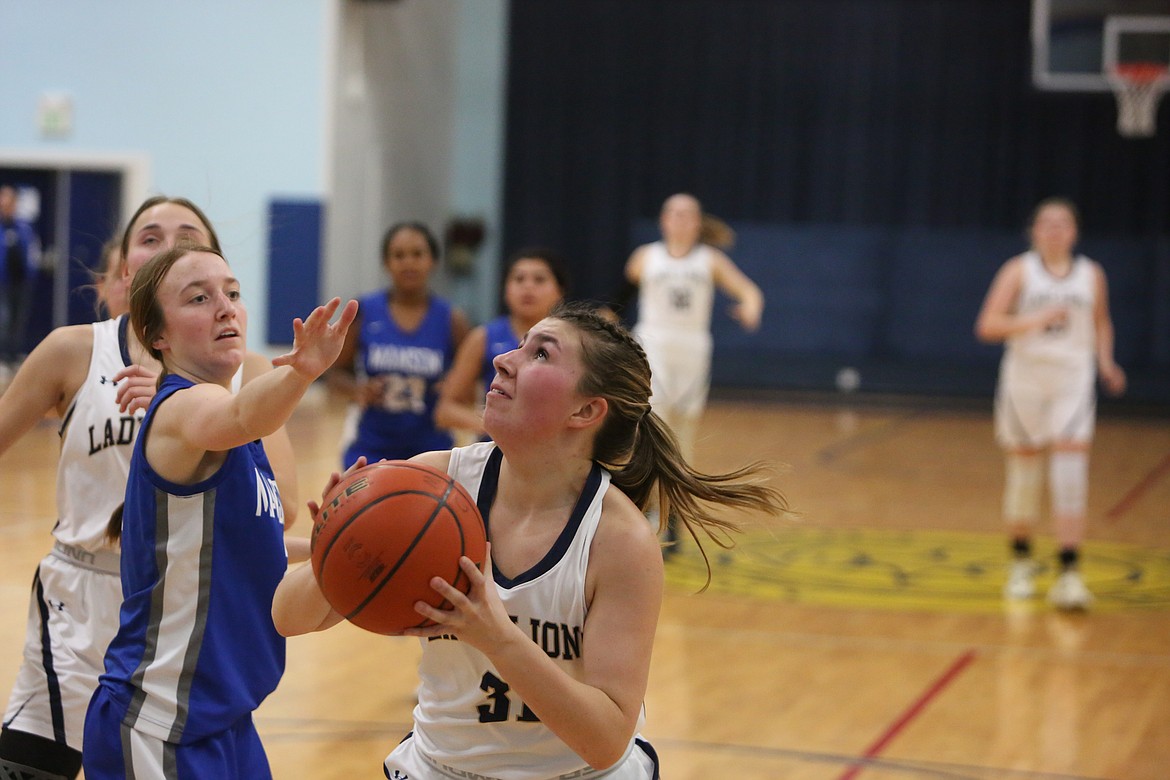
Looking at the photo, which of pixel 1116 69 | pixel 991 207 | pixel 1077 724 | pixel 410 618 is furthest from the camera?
pixel 991 207

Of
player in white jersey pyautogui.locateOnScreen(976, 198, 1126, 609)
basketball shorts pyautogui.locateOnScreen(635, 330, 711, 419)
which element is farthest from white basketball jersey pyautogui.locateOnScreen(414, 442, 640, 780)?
basketball shorts pyautogui.locateOnScreen(635, 330, 711, 419)

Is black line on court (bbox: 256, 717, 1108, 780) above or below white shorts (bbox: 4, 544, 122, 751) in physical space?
below

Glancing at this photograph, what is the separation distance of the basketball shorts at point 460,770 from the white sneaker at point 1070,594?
4.63 metres

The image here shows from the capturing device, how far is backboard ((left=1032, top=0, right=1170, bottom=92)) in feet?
41.9

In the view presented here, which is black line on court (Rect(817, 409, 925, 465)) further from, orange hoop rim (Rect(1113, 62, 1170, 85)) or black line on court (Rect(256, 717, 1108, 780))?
black line on court (Rect(256, 717, 1108, 780))

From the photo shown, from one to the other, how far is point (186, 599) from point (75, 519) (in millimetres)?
698

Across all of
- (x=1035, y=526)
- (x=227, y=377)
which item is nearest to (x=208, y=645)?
(x=227, y=377)

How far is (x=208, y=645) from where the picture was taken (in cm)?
238

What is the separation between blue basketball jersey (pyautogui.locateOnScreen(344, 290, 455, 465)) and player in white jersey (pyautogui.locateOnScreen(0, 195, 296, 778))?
2.39m

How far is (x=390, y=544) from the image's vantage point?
1.92 m

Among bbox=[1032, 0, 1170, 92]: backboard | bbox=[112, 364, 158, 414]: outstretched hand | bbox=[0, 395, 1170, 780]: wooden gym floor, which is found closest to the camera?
bbox=[112, 364, 158, 414]: outstretched hand

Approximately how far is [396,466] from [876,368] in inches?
597

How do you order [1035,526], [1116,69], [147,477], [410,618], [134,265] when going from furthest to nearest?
1. [1116,69]
2. [1035,526]
3. [134,265]
4. [147,477]
5. [410,618]

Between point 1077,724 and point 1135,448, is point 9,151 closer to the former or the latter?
point 1135,448
